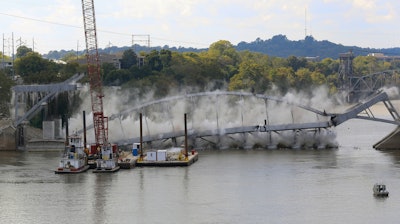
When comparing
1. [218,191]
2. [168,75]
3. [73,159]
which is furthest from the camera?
[168,75]

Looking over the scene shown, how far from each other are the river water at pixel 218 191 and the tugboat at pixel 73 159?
44.8 inches

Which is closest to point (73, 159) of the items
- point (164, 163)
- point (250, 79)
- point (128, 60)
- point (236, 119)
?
point (164, 163)

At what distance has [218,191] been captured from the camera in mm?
65188

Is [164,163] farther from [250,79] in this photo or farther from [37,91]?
[250,79]

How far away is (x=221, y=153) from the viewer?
91.6m

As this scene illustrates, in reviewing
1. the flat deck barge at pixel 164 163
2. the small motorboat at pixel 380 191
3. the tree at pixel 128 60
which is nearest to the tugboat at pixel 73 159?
the flat deck barge at pixel 164 163

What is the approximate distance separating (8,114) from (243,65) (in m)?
61.6

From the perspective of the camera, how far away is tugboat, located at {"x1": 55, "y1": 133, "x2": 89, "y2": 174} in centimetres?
7738

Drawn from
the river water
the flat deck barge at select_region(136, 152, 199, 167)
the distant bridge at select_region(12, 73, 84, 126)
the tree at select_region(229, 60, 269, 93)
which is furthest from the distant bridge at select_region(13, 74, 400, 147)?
the tree at select_region(229, 60, 269, 93)

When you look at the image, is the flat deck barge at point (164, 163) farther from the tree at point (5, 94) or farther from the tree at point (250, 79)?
the tree at point (250, 79)

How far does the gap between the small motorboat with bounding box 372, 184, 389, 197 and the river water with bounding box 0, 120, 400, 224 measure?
1.85 ft

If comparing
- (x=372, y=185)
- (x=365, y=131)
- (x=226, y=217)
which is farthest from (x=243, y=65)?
(x=226, y=217)

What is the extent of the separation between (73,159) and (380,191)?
2588cm

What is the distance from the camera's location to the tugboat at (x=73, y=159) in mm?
77375
